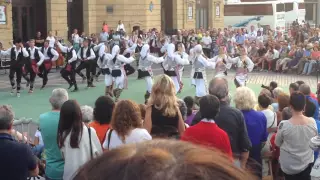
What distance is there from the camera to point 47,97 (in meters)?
17.0

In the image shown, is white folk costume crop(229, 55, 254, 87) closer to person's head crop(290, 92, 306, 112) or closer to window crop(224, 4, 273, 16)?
person's head crop(290, 92, 306, 112)

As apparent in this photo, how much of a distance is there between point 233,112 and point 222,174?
405 cm

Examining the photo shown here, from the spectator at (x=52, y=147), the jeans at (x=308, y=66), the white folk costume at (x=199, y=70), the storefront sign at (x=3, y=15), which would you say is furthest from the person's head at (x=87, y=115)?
the storefront sign at (x=3, y=15)

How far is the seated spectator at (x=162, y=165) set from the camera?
4.51 ft

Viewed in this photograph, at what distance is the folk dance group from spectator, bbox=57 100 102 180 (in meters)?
10.3

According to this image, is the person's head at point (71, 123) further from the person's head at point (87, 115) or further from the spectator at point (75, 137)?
the person's head at point (87, 115)

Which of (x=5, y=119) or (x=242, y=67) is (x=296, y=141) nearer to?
(x=5, y=119)

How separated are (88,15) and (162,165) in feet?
104

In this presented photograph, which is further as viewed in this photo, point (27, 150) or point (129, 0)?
point (129, 0)

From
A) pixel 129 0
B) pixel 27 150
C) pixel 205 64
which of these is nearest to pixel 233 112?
pixel 27 150

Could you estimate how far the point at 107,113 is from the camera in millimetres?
5684

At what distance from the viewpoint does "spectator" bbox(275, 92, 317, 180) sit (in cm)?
575

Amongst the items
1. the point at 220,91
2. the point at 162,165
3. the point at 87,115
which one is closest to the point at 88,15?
the point at 87,115

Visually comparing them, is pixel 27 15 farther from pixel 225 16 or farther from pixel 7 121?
pixel 7 121
